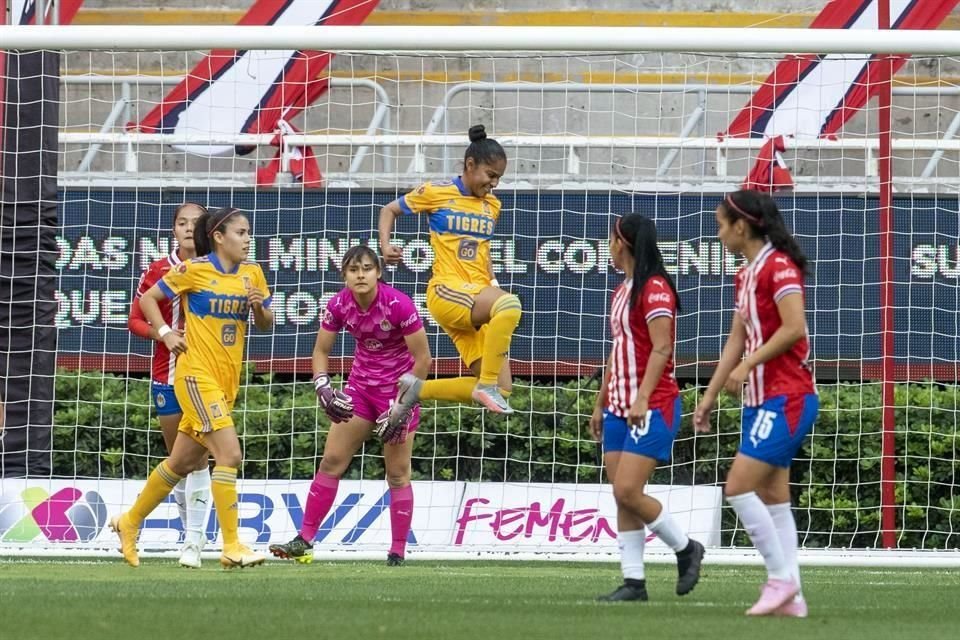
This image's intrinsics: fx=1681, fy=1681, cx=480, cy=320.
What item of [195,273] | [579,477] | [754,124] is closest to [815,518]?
[579,477]

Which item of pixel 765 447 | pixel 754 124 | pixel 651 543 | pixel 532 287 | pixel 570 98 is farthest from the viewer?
pixel 570 98

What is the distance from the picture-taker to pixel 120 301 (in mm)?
14359

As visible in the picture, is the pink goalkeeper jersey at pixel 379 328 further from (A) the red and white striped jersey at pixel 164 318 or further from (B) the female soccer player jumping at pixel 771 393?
(B) the female soccer player jumping at pixel 771 393

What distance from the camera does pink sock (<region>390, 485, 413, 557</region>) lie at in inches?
429

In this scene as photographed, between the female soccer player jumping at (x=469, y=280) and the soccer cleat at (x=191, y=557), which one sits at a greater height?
the female soccer player jumping at (x=469, y=280)

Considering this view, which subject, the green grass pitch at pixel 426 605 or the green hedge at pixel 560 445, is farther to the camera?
the green hedge at pixel 560 445

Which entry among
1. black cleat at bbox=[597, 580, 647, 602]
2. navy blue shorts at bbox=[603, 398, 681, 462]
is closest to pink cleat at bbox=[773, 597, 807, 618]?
black cleat at bbox=[597, 580, 647, 602]

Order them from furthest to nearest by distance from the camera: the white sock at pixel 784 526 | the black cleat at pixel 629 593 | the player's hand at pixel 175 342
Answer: the player's hand at pixel 175 342 → the black cleat at pixel 629 593 → the white sock at pixel 784 526

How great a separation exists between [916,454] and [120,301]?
22.0 feet

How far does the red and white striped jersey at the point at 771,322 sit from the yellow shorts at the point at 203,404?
348 cm

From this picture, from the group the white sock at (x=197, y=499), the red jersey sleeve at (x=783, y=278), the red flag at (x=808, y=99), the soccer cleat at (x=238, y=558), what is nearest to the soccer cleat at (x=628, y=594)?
the red jersey sleeve at (x=783, y=278)

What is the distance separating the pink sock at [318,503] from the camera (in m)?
10.7

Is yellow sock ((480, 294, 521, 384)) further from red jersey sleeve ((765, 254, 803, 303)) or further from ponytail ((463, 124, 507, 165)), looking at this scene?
red jersey sleeve ((765, 254, 803, 303))

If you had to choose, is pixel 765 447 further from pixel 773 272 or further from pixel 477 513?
pixel 477 513
